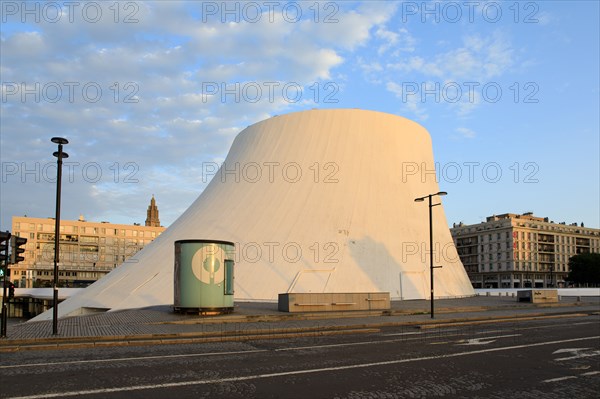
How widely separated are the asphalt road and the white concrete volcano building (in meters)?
12.9

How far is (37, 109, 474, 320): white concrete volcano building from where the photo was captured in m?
25.6

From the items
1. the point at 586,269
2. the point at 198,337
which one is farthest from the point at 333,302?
the point at 586,269

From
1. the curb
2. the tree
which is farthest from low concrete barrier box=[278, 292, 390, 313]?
the tree

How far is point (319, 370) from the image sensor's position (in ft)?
28.7

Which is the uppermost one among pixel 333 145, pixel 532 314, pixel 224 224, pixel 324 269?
pixel 333 145

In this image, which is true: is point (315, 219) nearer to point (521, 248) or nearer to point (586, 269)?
point (586, 269)

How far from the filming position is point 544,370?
907 centimetres

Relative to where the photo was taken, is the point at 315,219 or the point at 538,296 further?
the point at 538,296

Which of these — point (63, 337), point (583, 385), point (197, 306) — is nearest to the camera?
point (583, 385)

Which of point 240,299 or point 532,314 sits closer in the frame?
point 532,314

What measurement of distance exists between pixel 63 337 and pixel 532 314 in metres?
17.9

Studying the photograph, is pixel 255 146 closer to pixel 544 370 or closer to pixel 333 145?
pixel 333 145

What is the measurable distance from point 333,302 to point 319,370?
1331cm

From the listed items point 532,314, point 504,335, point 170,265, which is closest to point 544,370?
point 504,335
